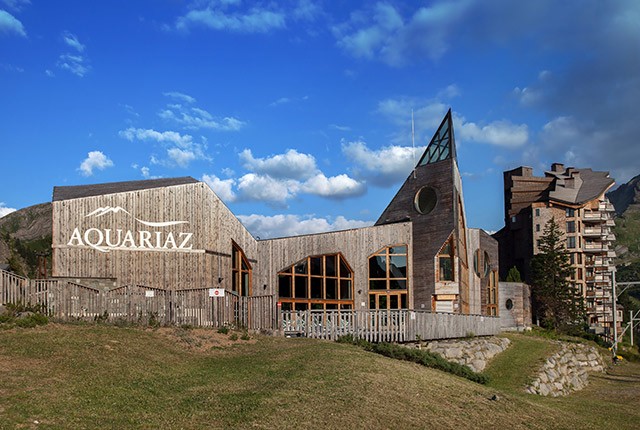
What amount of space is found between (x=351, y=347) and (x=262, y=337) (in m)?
3.35

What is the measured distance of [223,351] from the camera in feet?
64.8

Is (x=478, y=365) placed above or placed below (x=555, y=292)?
below

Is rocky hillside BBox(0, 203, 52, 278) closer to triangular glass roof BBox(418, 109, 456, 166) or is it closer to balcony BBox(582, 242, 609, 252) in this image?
triangular glass roof BBox(418, 109, 456, 166)

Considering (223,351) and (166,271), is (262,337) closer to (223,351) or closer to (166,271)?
(223,351)

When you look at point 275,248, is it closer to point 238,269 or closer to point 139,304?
point 238,269

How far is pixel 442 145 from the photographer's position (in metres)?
40.3

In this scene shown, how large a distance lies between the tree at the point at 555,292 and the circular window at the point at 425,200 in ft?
109

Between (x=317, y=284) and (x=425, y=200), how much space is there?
29.9 ft

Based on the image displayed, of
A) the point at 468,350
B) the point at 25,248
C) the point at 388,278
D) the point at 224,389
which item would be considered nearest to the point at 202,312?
the point at 224,389

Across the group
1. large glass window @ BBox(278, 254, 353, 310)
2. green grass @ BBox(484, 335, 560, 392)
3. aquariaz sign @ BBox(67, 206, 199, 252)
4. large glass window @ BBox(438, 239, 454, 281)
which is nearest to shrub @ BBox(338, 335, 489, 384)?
green grass @ BBox(484, 335, 560, 392)

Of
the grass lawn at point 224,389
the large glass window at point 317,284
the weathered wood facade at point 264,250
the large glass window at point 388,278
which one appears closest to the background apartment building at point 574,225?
the weathered wood facade at point 264,250

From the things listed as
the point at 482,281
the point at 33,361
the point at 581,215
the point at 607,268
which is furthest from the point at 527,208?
the point at 33,361

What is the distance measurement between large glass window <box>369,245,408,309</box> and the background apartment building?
48660 mm

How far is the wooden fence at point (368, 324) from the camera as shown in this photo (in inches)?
960
